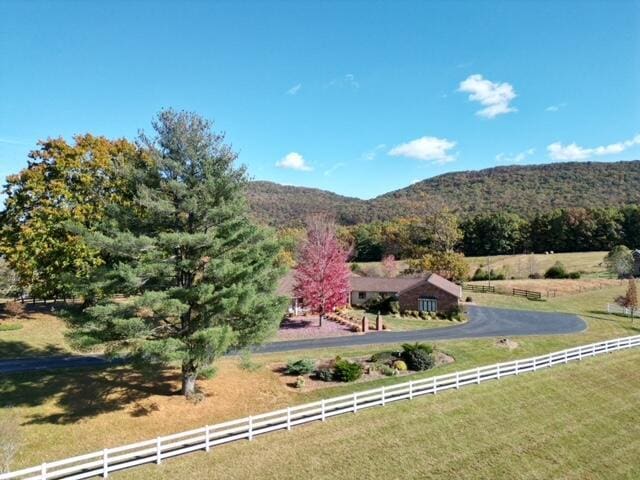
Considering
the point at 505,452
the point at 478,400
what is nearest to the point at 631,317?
the point at 478,400

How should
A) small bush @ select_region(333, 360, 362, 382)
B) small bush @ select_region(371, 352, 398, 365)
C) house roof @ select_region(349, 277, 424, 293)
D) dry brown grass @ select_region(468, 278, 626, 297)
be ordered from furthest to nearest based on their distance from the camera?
dry brown grass @ select_region(468, 278, 626, 297), house roof @ select_region(349, 277, 424, 293), small bush @ select_region(371, 352, 398, 365), small bush @ select_region(333, 360, 362, 382)

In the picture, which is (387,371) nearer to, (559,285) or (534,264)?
(559,285)

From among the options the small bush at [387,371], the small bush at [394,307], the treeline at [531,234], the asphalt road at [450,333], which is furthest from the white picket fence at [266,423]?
the treeline at [531,234]

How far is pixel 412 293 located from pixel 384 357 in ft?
72.7

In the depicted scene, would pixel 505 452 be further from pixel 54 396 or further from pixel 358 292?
pixel 358 292

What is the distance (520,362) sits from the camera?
1097 inches

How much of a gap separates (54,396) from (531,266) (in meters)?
86.1

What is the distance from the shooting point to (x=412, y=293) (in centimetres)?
5091

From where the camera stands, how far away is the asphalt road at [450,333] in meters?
27.3

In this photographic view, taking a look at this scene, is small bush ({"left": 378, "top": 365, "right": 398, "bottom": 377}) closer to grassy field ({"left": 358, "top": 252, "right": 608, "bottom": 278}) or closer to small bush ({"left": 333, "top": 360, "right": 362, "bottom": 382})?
small bush ({"left": 333, "top": 360, "right": 362, "bottom": 382})

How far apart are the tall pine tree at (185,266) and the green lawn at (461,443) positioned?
16.6 feet

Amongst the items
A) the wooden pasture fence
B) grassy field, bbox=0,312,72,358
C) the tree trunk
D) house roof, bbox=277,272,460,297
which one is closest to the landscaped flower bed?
the tree trunk

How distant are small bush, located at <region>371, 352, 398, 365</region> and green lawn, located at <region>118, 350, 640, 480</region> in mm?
6176

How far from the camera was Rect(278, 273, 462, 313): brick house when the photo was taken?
161 ft
